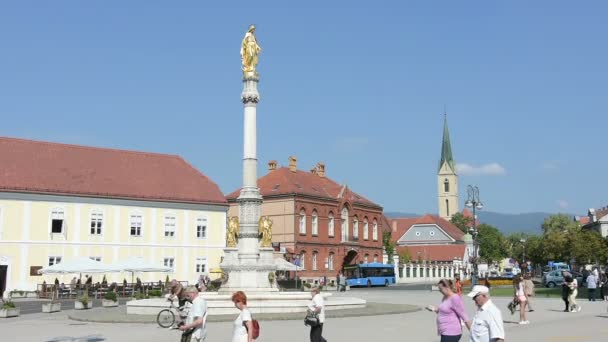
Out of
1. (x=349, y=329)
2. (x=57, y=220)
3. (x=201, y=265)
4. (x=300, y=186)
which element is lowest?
(x=349, y=329)

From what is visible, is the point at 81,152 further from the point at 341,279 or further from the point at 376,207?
the point at 376,207

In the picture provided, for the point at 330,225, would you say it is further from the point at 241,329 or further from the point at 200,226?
the point at 241,329

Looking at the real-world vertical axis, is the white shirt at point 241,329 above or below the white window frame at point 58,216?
below

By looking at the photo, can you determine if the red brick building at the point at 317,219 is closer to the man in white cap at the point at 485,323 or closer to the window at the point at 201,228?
the window at the point at 201,228

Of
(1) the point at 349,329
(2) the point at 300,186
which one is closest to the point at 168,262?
(2) the point at 300,186

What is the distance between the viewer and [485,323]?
8.70 m

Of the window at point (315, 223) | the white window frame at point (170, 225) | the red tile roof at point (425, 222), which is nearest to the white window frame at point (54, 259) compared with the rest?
the white window frame at point (170, 225)

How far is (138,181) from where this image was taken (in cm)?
5506

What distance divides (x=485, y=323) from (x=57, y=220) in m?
45.5

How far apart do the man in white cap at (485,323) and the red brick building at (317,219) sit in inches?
2126

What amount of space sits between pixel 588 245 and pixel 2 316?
70.8 metres

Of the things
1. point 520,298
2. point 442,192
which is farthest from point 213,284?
point 442,192

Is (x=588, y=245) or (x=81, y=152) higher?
(x=81, y=152)

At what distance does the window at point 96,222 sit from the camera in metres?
51.0
